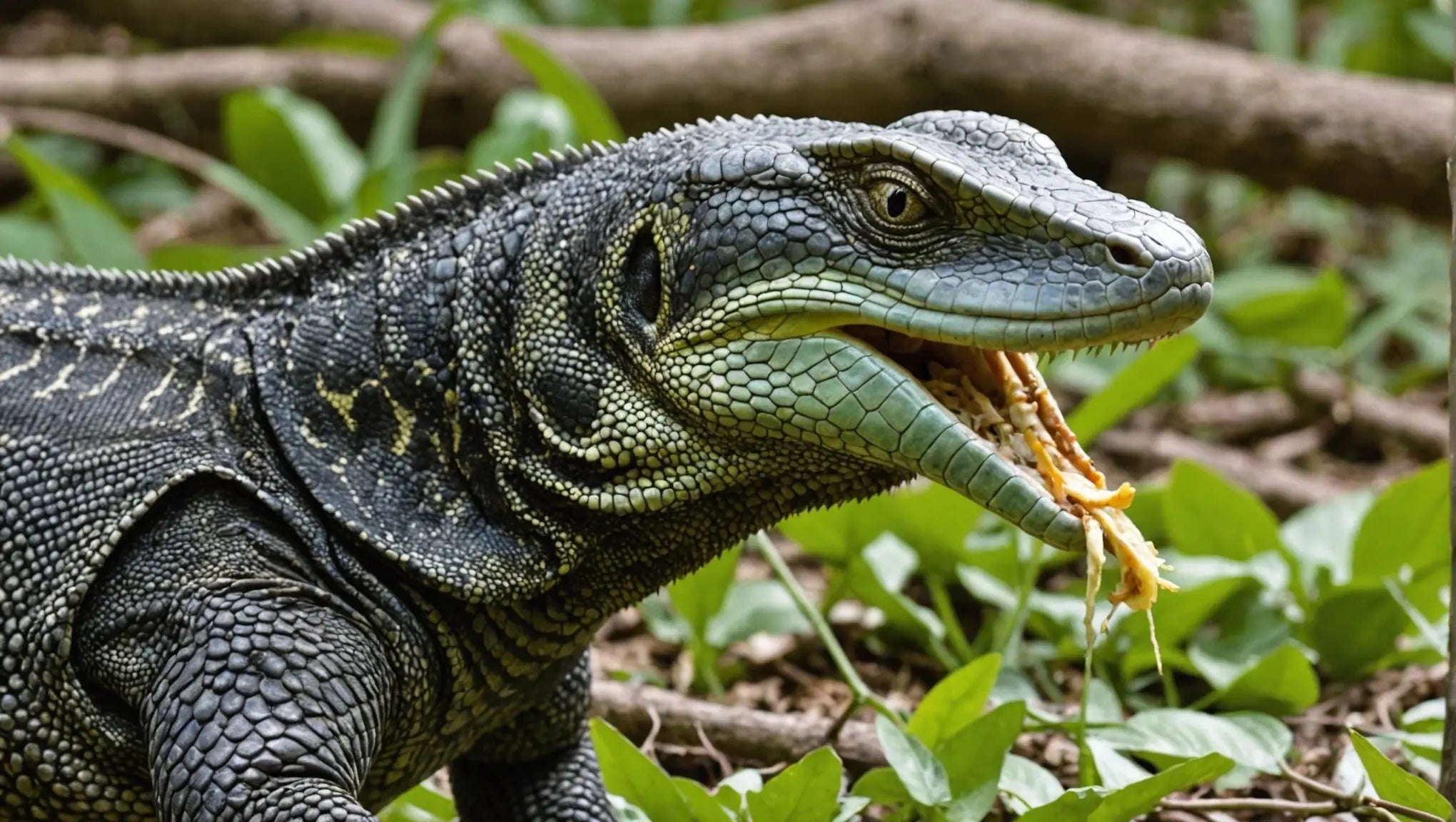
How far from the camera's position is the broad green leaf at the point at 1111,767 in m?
4.51

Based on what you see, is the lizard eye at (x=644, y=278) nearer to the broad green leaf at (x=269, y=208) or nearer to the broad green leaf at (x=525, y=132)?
the broad green leaf at (x=525, y=132)

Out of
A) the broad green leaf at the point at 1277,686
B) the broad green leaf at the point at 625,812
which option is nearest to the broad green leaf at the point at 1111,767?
the broad green leaf at the point at 1277,686

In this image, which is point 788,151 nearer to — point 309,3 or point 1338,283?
point 1338,283

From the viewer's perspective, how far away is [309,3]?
11.4 m

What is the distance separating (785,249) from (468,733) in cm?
165

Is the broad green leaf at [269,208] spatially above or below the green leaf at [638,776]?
above

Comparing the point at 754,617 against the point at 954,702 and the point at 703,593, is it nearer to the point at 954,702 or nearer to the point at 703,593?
the point at 703,593

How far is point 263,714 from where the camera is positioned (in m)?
3.55

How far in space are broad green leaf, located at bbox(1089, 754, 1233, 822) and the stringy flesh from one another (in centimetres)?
48

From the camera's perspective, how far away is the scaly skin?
11.5 ft

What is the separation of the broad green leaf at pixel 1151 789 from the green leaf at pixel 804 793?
26.7 inches

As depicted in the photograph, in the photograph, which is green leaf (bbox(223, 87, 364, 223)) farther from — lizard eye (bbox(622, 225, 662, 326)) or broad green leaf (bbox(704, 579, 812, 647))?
lizard eye (bbox(622, 225, 662, 326))

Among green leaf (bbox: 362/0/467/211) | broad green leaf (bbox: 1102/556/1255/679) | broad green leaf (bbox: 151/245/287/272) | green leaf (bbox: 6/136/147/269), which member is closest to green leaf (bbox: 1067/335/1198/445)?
broad green leaf (bbox: 1102/556/1255/679)

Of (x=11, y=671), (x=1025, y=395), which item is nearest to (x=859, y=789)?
(x=1025, y=395)
